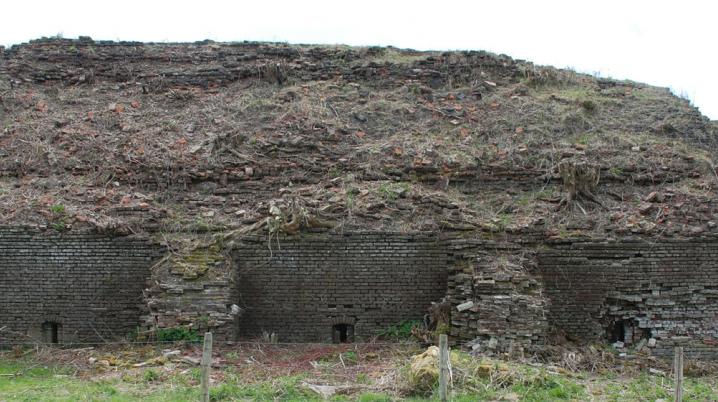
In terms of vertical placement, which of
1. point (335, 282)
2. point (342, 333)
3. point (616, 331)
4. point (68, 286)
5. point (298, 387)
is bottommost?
point (298, 387)

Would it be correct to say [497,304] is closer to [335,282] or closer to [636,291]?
[636,291]

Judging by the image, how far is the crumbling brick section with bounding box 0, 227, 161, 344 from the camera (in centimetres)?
1220

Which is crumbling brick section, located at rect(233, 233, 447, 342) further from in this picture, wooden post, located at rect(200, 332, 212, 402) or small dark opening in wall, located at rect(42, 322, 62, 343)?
wooden post, located at rect(200, 332, 212, 402)

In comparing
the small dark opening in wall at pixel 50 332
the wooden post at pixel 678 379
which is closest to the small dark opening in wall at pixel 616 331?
the wooden post at pixel 678 379

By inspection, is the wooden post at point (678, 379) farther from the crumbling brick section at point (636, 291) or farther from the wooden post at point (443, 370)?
the crumbling brick section at point (636, 291)

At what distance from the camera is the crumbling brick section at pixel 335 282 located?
12250 mm

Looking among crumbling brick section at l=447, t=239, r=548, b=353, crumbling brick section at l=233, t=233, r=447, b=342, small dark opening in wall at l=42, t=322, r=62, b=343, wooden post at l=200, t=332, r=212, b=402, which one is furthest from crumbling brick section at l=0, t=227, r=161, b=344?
crumbling brick section at l=447, t=239, r=548, b=353

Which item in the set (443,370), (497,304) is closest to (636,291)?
(497,304)

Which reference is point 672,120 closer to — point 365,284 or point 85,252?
point 365,284

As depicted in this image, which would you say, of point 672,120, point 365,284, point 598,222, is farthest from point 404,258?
point 672,120

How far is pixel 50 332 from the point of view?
12273 mm

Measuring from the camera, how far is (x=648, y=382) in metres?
10.1

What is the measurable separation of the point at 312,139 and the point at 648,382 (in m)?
7.96

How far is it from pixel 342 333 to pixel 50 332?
489 centimetres
